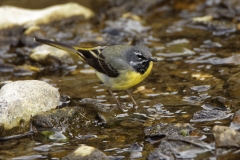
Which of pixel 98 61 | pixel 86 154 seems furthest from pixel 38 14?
pixel 86 154

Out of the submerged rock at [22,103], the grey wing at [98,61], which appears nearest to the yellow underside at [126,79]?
the grey wing at [98,61]

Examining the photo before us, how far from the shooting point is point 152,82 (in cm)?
909

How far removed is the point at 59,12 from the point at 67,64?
101 inches

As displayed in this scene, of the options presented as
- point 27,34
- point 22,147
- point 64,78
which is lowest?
point 22,147

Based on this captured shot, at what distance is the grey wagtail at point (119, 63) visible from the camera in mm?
8156

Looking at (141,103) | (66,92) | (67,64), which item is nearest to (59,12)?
(67,64)

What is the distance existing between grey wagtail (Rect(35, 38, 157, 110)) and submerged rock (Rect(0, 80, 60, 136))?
108cm

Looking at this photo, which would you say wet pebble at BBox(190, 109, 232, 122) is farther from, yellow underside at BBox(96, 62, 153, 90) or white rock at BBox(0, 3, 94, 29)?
white rock at BBox(0, 3, 94, 29)

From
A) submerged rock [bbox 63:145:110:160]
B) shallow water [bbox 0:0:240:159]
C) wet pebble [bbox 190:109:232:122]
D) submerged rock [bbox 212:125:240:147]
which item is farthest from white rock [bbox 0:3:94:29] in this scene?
submerged rock [bbox 212:125:240:147]

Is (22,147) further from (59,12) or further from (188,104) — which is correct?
(59,12)

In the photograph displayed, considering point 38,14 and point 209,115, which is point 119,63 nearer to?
point 209,115

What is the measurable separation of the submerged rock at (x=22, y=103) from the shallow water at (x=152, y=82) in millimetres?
304

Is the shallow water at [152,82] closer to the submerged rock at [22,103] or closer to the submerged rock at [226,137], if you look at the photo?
the submerged rock at [226,137]

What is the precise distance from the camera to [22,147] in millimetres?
6773
